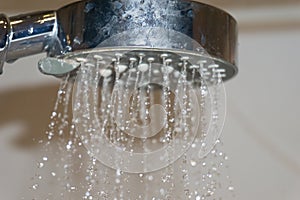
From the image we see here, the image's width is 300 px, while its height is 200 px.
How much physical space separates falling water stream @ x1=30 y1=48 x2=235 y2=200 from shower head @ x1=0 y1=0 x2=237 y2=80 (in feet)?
0.43

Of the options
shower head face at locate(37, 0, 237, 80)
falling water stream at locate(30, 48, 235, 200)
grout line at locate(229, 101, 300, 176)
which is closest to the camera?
shower head face at locate(37, 0, 237, 80)

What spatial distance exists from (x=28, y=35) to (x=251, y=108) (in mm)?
444

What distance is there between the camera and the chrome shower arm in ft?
1.50

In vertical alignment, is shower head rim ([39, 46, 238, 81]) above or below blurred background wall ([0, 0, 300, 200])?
above

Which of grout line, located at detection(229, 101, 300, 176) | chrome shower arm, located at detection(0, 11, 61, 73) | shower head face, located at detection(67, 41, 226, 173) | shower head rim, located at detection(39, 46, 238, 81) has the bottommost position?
grout line, located at detection(229, 101, 300, 176)

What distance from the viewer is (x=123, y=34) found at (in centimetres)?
44

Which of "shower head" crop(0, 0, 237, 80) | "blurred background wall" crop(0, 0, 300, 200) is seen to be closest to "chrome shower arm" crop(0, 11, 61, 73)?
"shower head" crop(0, 0, 237, 80)

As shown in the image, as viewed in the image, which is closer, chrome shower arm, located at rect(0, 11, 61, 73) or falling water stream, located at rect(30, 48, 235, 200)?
chrome shower arm, located at rect(0, 11, 61, 73)

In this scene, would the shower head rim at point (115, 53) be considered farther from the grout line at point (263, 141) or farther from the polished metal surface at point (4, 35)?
the grout line at point (263, 141)

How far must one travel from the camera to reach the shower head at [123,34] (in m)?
0.44

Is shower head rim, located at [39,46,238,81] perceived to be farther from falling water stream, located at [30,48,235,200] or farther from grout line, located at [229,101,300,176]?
grout line, located at [229,101,300,176]

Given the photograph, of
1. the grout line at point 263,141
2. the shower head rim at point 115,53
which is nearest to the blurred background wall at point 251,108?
the grout line at point 263,141

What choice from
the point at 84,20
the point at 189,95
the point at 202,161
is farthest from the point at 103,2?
the point at 202,161

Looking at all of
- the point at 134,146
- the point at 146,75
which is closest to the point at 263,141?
the point at 134,146
